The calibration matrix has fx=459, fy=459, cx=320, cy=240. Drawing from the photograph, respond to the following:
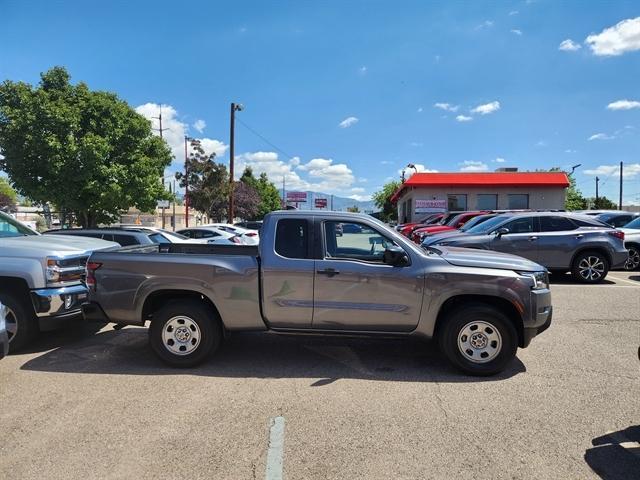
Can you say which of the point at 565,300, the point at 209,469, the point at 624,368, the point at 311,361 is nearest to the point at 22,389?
the point at 209,469

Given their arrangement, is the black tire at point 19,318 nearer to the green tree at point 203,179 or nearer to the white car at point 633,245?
the white car at point 633,245

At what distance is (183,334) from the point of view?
515cm

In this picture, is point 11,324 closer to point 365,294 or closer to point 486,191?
point 365,294

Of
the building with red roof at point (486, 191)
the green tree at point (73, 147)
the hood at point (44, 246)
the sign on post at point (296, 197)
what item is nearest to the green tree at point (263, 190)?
the sign on post at point (296, 197)

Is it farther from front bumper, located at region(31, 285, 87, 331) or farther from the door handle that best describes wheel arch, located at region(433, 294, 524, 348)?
front bumper, located at region(31, 285, 87, 331)

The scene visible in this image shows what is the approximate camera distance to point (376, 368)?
516 cm

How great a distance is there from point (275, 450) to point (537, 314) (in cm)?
310

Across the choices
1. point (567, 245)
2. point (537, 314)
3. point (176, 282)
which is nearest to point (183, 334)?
point (176, 282)

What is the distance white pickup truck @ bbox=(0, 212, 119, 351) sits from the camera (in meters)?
5.54

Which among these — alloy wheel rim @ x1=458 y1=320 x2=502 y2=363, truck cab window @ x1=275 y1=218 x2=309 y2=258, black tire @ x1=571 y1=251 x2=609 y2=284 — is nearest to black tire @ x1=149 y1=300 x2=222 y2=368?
truck cab window @ x1=275 y1=218 x2=309 y2=258

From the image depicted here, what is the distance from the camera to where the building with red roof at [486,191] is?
104 feet

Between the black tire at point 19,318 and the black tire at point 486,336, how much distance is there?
4.92 m

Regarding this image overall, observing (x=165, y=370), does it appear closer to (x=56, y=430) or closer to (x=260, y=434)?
(x=56, y=430)

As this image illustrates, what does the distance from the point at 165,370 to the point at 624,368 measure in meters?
5.14
